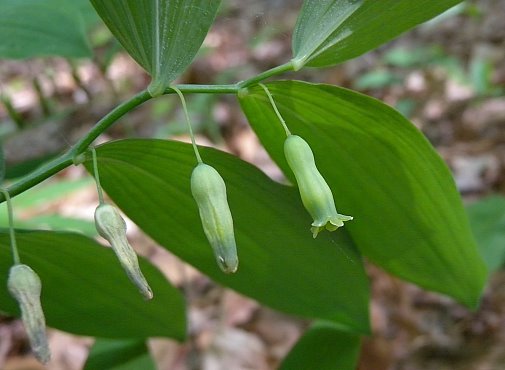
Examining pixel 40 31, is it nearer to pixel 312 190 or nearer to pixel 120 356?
pixel 120 356

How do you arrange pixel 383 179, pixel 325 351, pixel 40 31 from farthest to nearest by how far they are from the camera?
pixel 40 31 → pixel 325 351 → pixel 383 179

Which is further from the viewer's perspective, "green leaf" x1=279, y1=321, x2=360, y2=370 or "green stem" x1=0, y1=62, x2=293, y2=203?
"green leaf" x1=279, y1=321, x2=360, y2=370

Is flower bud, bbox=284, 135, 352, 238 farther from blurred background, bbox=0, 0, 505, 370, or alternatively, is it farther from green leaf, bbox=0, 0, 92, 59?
green leaf, bbox=0, 0, 92, 59

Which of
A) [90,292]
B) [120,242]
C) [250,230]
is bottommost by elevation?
[90,292]

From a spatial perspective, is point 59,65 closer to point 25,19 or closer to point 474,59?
point 474,59

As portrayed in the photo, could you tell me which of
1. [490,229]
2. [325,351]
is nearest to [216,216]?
[325,351]

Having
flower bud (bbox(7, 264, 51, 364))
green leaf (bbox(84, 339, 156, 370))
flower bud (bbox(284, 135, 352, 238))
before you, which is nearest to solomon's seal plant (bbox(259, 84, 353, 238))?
flower bud (bbox(284, 135, 352, 238))
